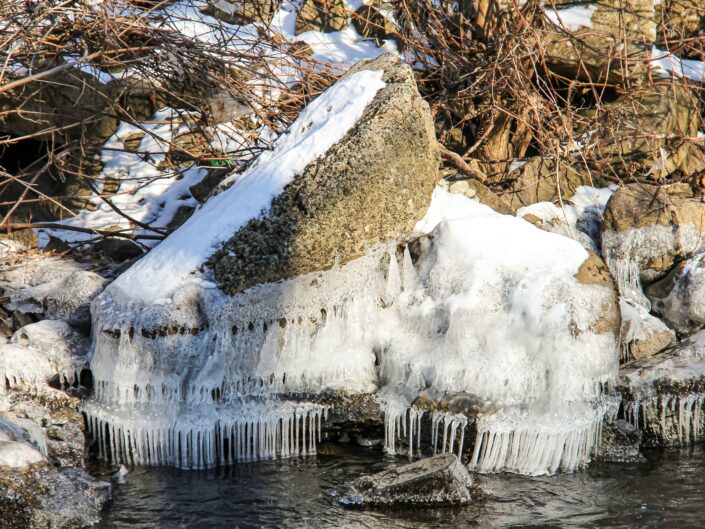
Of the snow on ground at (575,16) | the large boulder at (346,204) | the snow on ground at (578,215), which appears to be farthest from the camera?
the snow on ground at (575,16)

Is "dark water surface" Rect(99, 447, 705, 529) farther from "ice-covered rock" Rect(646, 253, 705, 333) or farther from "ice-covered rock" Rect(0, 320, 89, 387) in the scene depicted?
"ice-covered rock" Rect(646, 253, 705, 333)

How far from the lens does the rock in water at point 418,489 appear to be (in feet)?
12.9

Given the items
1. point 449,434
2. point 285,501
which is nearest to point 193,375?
point 285,501

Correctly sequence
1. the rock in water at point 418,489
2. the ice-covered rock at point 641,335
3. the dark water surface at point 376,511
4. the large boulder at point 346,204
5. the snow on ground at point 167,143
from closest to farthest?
the dark water surface at point 376,511 → the rock in water at point 418,489 → the large boulder at point 346,204 → the ice-covered rock at point 641,335 → the snow on ground at point 167,143

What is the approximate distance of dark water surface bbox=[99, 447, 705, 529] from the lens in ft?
12.2

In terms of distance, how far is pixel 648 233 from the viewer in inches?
237

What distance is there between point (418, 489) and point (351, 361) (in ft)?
3.68

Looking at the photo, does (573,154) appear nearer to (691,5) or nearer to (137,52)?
(691,5)

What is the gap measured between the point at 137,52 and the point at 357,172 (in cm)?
283

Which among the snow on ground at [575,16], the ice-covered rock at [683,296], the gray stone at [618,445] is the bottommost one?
the gray stone at [618,445]

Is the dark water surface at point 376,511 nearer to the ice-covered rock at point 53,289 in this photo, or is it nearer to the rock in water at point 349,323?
the rock in water at point 349,323

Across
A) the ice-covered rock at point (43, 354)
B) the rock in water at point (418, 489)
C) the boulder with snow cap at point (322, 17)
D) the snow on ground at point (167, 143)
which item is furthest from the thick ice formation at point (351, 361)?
the boulder with snow cap at point (322, 17)

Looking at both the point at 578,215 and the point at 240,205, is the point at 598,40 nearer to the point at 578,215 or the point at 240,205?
the point at 578,215

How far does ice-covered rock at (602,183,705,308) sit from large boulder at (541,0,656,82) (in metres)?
1.37
